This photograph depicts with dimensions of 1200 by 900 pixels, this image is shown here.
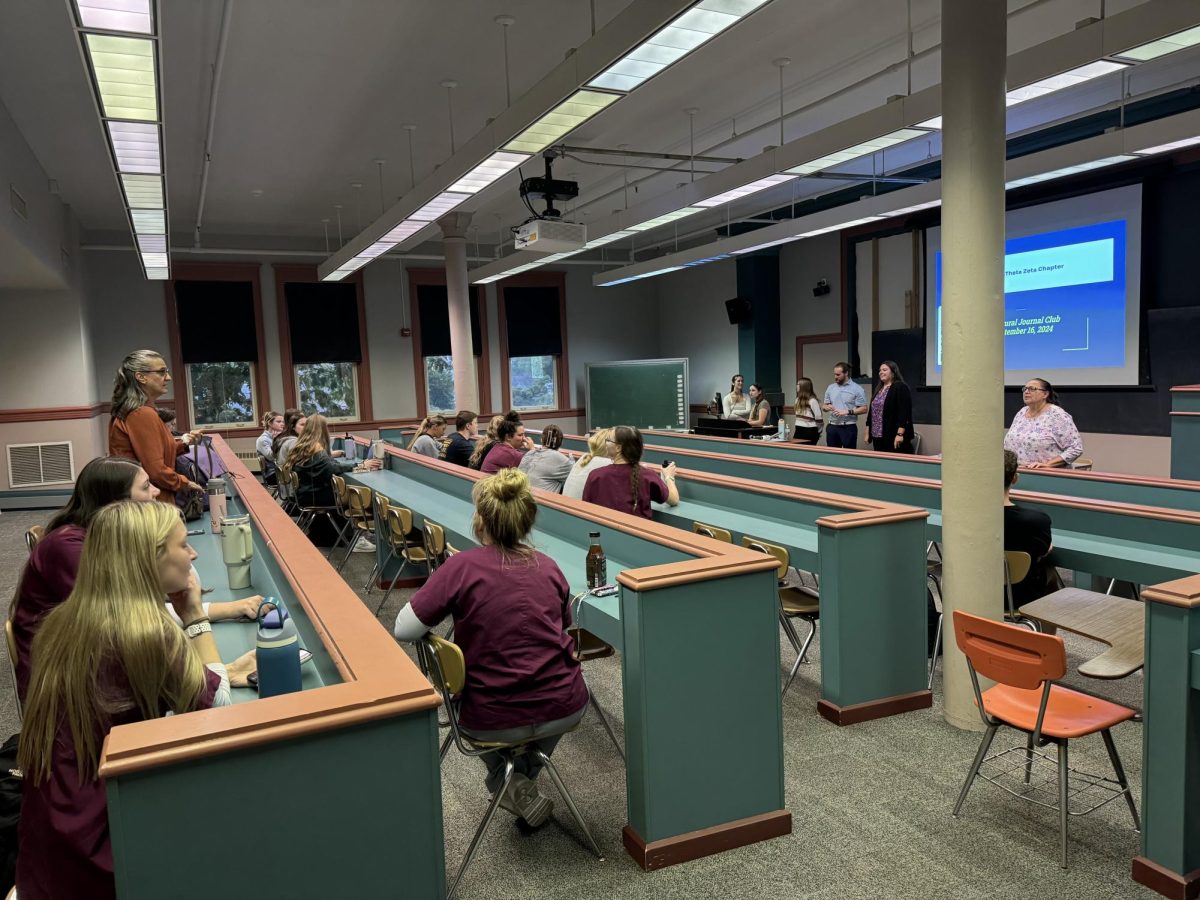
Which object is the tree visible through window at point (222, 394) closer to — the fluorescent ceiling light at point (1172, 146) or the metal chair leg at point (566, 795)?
the fluorescent ceiling light at point (1172, 146)

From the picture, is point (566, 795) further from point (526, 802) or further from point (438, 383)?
point (438, 383)

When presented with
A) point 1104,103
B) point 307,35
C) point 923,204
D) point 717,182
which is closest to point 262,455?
point 307,35

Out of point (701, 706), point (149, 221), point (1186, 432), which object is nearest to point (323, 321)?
point (149, 221)

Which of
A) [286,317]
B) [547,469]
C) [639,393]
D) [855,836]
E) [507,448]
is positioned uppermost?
[286,317]

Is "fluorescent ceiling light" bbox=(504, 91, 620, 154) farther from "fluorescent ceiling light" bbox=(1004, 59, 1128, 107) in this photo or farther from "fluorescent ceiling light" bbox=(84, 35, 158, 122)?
"fluorescent ceiling light" bbox=(1004, 59, 1128, 107)

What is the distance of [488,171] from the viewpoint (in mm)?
5953

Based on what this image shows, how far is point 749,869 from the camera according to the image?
8.52 ft

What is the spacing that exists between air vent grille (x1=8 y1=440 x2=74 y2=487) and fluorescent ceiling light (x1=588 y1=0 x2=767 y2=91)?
9.05m

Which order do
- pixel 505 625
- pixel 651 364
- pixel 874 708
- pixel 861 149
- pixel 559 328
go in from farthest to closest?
pixel 559 328
pixel 651 364
pixel 861 149
pixel 874 708
pixel 505 625

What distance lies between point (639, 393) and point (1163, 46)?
998 cm

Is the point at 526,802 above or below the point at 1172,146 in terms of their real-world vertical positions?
below

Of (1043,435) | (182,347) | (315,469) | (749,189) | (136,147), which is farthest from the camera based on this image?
(182,347)

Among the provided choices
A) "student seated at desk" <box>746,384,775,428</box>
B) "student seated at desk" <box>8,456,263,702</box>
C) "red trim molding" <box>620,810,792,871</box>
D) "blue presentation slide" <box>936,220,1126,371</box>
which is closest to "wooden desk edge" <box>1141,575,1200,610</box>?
"red trim molding" <box>620,810,792,871</box>

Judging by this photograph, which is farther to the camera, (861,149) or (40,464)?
(40,464)
